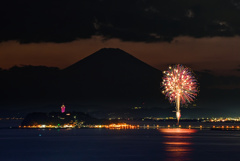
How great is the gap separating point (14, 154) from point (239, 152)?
160ft

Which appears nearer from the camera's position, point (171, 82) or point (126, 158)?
point (126, 158)

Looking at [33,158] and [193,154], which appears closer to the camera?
[33,158]

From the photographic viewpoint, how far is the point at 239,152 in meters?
117

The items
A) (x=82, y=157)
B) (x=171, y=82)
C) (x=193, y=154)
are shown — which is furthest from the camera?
(x=171, y=82)

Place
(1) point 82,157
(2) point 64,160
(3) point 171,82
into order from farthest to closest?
1. (3) point 171,82
2. (1) point 82,157
3. (2) point 64,160

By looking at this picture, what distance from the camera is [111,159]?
100625mm


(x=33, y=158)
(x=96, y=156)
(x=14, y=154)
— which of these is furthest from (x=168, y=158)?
(x=14, y=154)

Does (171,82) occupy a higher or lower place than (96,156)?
higher

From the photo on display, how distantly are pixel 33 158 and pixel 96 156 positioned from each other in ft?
41.9

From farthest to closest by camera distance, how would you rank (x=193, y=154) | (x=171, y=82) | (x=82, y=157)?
(x=171, y=82) → (x=193, y=154) → (x=82, y=157)

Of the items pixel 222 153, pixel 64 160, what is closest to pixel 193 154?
pixel 222 153

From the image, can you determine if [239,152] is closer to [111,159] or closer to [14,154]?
[111,159]

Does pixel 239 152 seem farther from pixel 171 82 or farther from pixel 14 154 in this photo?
pixel 14 154

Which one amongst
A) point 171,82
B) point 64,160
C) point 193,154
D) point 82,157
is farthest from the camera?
point 171,82
